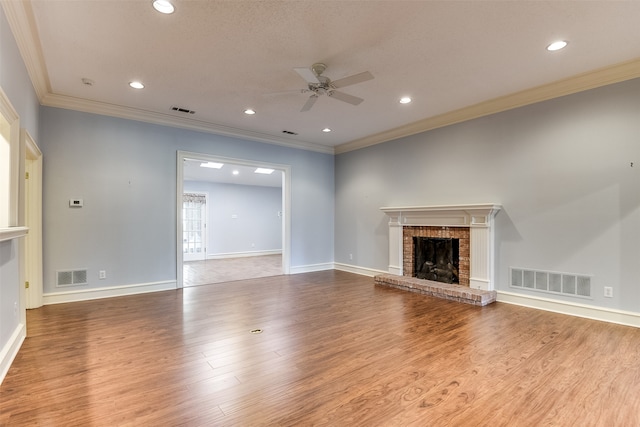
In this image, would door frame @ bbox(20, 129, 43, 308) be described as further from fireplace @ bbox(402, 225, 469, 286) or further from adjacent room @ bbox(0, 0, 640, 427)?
fireplace @ bbox(402, 225, 469, 286)

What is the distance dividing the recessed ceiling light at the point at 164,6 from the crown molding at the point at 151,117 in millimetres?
2810

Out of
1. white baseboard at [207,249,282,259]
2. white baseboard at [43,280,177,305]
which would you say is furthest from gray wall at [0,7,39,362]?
white baseboard at [207,249,282,259]

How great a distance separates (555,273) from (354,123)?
375 cm

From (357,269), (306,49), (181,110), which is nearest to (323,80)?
(306,49)

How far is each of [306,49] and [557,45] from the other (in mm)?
2473

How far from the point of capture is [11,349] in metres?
2.54

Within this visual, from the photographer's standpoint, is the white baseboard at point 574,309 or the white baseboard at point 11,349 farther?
the white baseboard at point 574,309

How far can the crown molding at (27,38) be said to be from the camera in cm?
242

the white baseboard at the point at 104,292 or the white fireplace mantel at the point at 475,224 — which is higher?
the white fireplace mantel at the point at 475,224

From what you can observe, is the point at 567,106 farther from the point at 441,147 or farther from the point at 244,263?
the point at 244,263

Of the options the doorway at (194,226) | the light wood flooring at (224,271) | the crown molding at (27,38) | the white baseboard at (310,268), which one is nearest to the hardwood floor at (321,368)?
the light wood flooring at (224,271)

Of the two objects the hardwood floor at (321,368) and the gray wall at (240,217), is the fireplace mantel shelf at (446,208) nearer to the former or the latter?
the hardwood floor at (321,368)

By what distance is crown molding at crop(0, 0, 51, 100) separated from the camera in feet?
7.94

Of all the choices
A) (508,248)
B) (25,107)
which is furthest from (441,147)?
(25,107)
